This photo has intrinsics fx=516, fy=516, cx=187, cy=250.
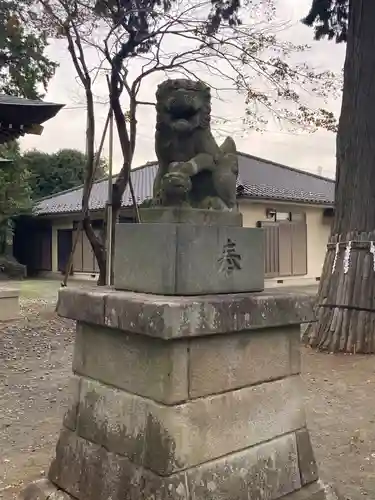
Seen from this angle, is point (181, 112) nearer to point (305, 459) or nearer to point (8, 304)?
point (305, 459)

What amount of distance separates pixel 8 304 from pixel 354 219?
20.3 ft

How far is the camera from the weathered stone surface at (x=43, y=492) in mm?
2720

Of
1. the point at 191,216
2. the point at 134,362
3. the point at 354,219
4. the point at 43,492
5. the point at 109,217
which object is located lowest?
the point at 43,492

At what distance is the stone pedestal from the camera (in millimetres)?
2287

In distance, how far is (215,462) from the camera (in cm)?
241

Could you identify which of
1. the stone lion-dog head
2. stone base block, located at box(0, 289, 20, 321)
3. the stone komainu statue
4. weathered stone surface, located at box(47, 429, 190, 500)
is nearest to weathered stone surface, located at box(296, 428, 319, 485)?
weathered stone surface, located at box(47, 429, 190, 500)

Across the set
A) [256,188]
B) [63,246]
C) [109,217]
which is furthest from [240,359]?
[63,246]

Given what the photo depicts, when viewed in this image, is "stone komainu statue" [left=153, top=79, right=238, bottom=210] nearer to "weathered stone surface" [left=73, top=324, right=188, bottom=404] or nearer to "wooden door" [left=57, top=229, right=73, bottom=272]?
"weathered stone surface" [left=73, top=324, right=188, bottom=404]

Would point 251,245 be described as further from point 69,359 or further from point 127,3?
point 127,3

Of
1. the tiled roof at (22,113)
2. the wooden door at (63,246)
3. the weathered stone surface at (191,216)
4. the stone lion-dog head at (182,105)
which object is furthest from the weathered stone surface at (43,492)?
the wooden door at (63,246)

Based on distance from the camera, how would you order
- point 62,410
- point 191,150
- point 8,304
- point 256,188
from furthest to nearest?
point 256,188 → point 8,304 → point 62,410 → point 191,150

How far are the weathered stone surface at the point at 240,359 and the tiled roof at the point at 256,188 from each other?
1159 centimetres

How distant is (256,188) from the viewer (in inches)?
603

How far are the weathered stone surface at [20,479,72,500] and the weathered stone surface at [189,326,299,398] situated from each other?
101 cm
